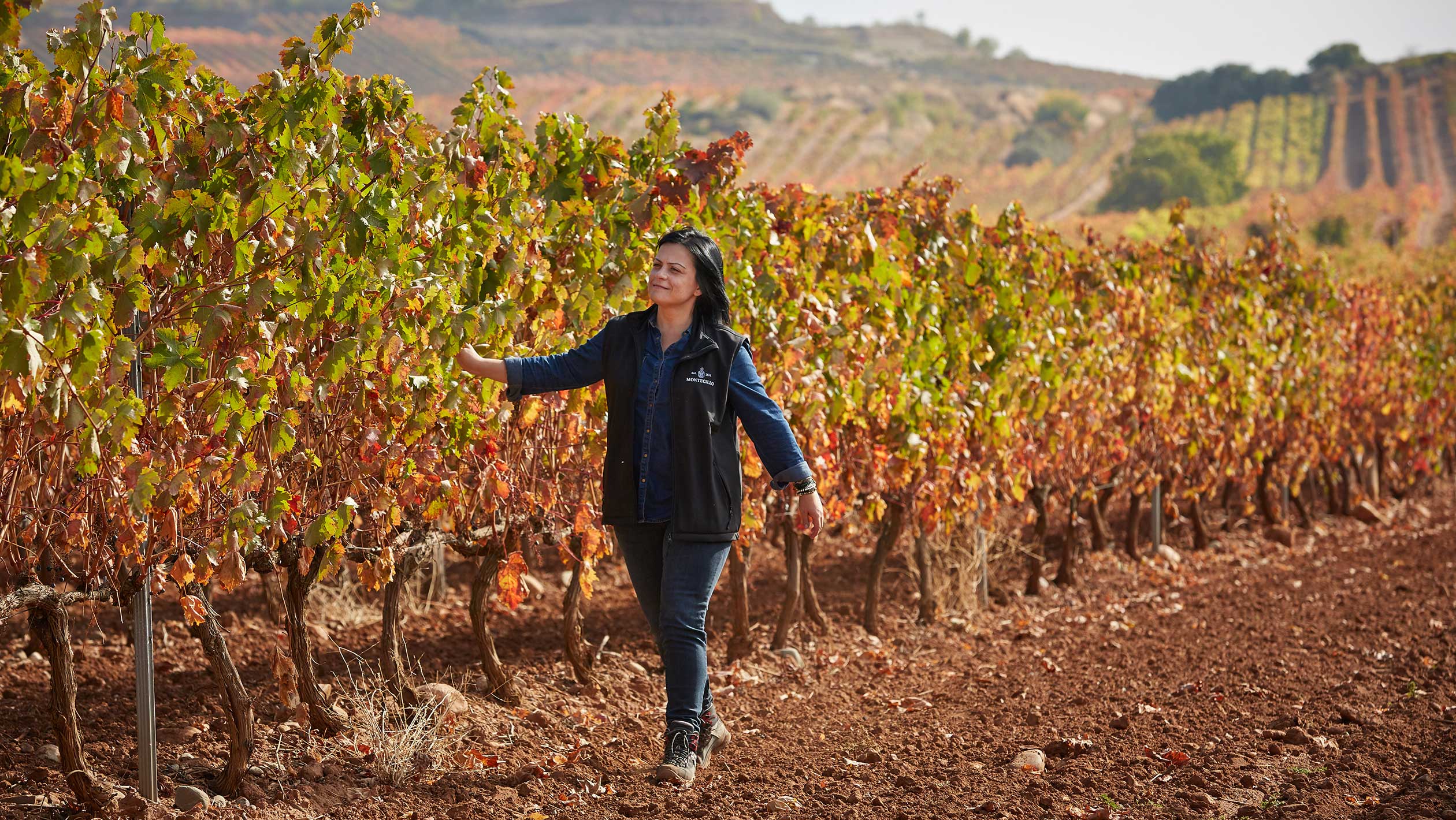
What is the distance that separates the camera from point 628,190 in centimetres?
401

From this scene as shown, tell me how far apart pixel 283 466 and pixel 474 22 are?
3971 inches

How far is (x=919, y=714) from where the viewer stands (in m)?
4.43

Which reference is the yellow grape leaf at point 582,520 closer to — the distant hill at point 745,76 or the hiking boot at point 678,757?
the hiking boot at point 678,757

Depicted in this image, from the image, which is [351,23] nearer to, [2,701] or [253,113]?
[253,113]

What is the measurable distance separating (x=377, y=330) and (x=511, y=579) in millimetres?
1019

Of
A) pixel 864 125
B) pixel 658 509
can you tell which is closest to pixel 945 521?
pixel 658 509

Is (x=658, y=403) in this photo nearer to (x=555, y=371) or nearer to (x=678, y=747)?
(x=555, y=371)

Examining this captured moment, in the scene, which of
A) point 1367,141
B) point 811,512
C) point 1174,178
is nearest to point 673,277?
point 811,512

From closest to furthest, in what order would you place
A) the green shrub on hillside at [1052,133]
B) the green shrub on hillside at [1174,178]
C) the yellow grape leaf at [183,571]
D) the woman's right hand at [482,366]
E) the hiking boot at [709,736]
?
the yellow grape leaf at [183,571], the woman's right hand at [482,366], the hiking boot at [709,736], the green shrub on hillside at [1174,178], the green shrub on hillside at [1052,133]

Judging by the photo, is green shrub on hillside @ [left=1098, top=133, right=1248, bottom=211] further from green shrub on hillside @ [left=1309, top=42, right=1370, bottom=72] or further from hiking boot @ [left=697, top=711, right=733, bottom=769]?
hiking boot @ [left=697, top=711, right=733, bottom=769]

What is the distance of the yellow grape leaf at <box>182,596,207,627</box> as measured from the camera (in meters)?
2.92

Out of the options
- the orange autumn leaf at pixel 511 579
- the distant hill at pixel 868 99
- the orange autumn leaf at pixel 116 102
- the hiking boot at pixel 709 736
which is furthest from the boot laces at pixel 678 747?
the distant hill at pixel 868 99

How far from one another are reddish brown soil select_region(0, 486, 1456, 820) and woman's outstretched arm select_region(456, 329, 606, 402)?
1.11 m

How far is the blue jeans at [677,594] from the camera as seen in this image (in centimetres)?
329
